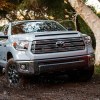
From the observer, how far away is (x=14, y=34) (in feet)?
33.4

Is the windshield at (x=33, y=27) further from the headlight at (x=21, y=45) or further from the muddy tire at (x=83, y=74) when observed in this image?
the muddy tire at (x=83, y=74)

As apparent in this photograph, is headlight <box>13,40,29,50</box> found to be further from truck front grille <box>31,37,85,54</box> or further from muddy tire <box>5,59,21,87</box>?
muddy tire <box>5,59,21,87</box>

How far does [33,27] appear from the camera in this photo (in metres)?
10.6

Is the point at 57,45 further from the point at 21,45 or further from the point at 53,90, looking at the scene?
the point at 53,90

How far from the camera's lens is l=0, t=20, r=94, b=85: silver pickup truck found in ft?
29.1

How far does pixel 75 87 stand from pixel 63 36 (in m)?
1.28

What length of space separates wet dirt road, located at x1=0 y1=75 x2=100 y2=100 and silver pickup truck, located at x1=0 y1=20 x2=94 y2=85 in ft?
1.21

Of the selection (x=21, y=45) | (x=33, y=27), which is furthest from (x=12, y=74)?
(x=33, y=27)

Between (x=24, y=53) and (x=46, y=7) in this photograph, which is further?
(x=46, y=7)

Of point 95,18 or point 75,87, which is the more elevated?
point 95,18

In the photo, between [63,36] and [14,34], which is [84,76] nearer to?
[63,36]

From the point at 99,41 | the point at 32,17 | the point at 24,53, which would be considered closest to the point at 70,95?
the point at 24,53

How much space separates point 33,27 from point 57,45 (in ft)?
5.57

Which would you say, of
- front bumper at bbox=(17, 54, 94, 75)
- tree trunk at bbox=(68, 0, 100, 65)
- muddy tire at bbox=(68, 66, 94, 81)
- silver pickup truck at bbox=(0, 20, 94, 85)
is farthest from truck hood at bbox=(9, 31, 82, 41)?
tree trunk at bbox=(68, 0, 100, 65)
